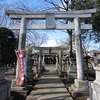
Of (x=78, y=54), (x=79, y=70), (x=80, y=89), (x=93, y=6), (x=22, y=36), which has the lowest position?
(x=80, y=89)

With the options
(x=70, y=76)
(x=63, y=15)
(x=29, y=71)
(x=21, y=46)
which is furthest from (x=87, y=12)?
(x=29, y=71)

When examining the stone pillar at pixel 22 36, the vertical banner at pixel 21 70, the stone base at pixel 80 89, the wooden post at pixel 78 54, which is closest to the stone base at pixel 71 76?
the wooden post at pixel 78 54

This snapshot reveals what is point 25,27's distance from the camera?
1506 cm

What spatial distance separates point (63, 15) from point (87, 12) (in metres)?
1.56

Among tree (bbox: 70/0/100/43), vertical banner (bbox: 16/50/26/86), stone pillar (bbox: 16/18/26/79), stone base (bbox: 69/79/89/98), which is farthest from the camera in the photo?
tree (bbox: 70/0/100/43)

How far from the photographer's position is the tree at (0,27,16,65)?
25.0 m

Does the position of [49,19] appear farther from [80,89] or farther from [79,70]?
[80,89]

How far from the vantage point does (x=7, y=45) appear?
85.4ft

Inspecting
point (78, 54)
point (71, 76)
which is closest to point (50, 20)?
point (78, 54)

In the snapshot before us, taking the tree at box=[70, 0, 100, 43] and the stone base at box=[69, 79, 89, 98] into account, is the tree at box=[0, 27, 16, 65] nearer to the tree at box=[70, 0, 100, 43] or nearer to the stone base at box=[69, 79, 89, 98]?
the tree at box=[70, 0, 100, 43]

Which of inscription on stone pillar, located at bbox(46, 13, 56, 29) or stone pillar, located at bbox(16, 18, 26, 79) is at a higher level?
inscription on stone pillar, located at bbox(46, 13, 56, 29)

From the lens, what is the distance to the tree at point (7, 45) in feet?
82.0

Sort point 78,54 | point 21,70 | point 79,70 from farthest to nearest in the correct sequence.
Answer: point 78,54 → point 79,70 → point 21,70

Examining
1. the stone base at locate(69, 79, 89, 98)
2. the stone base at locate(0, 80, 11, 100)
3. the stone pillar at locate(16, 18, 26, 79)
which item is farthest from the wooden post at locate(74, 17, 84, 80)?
the stone base at locate(0, 80, 11, 100)
